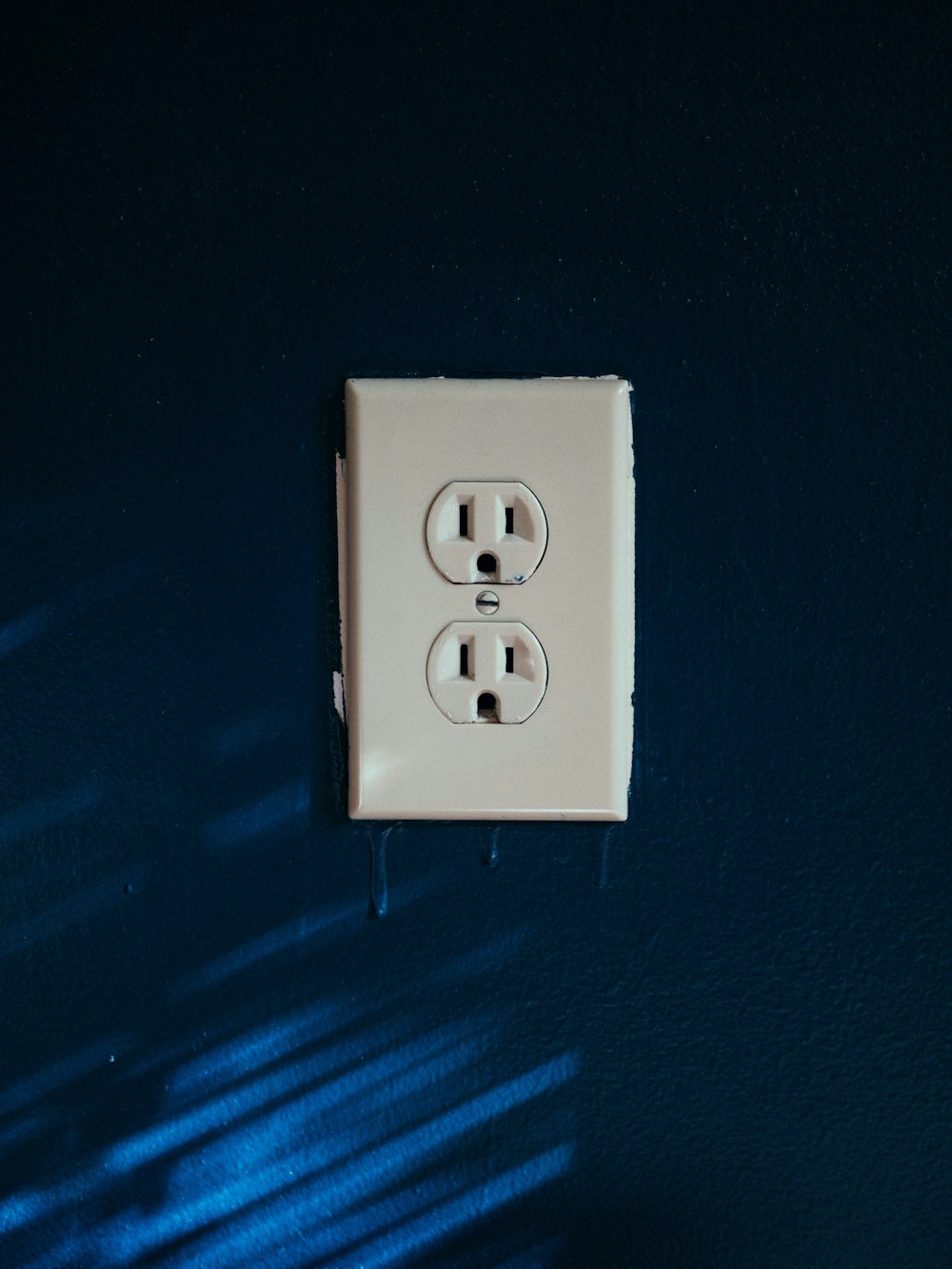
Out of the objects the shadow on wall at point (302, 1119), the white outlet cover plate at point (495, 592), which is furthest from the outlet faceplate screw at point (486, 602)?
the shadow on wall at point (302, 1119)

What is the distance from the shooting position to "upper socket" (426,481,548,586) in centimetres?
68

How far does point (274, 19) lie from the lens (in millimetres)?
689

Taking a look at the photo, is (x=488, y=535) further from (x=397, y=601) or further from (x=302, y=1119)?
(x=302, y=1119)

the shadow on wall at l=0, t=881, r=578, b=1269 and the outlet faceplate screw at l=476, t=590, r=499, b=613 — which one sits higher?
the outlet faceplate screw at l=476, t=590, r=499, b=613

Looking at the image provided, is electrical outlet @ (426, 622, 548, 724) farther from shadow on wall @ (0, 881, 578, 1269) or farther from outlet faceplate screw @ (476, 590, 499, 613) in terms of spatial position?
shadow on wall @ (0, 881, 578, 1269)

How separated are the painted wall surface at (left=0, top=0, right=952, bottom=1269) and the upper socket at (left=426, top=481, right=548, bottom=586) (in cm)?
5

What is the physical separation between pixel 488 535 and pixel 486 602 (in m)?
0.04

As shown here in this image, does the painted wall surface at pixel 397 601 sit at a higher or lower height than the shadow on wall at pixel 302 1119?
higher

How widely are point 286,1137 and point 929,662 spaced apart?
558 mm

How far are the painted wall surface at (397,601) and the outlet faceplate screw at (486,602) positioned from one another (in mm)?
56

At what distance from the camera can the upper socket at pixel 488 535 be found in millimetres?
675

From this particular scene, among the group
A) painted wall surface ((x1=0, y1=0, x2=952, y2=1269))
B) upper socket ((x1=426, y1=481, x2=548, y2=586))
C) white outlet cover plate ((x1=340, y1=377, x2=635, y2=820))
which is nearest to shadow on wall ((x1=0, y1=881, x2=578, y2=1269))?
painted wall surface ((x1=0, y1=0, x2=952, y2=1269))

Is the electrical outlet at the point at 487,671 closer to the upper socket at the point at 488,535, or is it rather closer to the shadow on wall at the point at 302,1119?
the upper socket at the point at 488,535

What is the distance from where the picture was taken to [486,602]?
68 centimetres
